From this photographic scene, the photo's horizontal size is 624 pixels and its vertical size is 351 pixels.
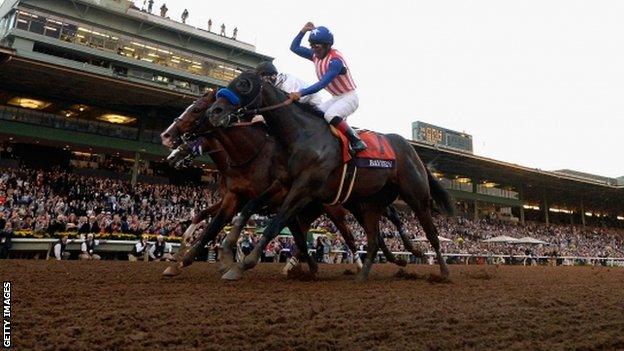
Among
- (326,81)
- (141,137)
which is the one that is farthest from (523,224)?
(326,81)

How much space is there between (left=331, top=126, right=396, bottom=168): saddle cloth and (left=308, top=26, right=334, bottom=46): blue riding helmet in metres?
1.34

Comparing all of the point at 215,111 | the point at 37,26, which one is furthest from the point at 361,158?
the point at 37,26

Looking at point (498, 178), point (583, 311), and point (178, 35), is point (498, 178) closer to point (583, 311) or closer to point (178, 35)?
point (178, 35)

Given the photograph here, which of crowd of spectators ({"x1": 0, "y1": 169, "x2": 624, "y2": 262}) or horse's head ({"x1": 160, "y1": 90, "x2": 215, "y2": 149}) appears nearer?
horse's head ({"x1": 160, "y1": 90, "x2": 215, "y2": 149})

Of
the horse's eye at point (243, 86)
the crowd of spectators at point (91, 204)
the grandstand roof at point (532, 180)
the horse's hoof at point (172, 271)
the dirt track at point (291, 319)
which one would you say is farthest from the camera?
the grandstand roof at point (532, 180)

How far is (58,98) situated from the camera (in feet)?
98.0

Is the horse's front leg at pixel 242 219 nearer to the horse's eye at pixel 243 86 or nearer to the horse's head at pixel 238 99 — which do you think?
the horse's head at pixel 238 99

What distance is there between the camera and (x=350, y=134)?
6246 mm

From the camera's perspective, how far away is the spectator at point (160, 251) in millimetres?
14023

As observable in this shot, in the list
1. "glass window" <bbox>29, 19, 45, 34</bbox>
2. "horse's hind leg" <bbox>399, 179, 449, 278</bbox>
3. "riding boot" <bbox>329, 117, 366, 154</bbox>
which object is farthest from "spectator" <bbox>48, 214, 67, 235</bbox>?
"glass window" <bbox>29, 19, 45, 34</bbox>

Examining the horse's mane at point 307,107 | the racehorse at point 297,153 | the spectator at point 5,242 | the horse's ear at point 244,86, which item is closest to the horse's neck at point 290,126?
the racehorse at point 297,153

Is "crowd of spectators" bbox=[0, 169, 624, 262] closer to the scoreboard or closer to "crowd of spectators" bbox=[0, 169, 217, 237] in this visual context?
"crowd of spectators" bbox=[0, 169, 217, 237]

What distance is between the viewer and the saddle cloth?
6149mm

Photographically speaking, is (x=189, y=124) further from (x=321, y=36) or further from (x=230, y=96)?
(x=321, y=36)
